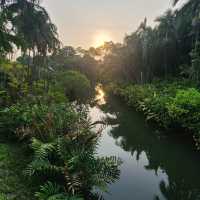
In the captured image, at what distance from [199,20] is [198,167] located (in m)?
21.9

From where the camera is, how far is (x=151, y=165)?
991 centimetres

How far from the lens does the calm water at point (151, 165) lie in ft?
24.8

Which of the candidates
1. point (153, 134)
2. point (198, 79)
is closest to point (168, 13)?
point (198, 79)

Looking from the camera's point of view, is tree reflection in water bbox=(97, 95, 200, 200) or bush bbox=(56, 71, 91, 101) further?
bush bbox=(56, 71, 91, 101)

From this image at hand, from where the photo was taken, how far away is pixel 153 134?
14.4 m

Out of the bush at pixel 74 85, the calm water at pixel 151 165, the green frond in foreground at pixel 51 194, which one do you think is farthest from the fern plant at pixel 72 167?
the bush at pixel 74 85

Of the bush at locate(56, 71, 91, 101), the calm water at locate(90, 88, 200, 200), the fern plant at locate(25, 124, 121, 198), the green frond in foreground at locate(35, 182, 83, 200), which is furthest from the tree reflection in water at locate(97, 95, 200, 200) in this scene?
the bush at locate(56, 71, 91, 101)

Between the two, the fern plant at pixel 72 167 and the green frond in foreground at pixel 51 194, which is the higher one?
the fern plant at pixel 72 167

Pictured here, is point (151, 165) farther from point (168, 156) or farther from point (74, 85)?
point (74, 85)

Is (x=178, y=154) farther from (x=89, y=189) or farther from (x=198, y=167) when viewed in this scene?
(x=89, y=189)

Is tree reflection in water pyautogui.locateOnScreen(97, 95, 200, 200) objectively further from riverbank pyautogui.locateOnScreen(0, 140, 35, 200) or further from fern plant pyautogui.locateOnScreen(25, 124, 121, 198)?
riverbank pyautogui.locateOnScreen(0, 140, 35, 200)

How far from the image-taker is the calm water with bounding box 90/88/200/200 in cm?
755

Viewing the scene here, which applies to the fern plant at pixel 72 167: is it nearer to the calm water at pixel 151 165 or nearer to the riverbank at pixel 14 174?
the riverbank at pixel 14 174

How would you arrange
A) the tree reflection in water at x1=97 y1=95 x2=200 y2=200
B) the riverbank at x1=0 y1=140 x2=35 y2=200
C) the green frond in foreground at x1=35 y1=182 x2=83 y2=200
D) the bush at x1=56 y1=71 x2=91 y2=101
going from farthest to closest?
the bush at x1=56 y1=71 x2=91 y2=101, the tree reflection in water at x1=97 y1=95 x2=200 y2=200, the riverbank at x1=0 y1=140 x2=35 y2=200, the green frond in foreground at x1=35 y1=182 x2=83 y2=200
